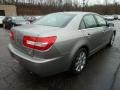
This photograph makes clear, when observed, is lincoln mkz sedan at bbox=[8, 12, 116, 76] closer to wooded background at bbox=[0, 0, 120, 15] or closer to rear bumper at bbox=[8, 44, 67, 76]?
rear bumper at bbox=[8, 44, 67, 76]

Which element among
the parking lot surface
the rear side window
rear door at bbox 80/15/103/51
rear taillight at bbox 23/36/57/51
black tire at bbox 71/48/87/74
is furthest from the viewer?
the rear side window

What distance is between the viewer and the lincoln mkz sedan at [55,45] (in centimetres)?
288

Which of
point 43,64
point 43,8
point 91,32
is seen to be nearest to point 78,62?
point 91,32

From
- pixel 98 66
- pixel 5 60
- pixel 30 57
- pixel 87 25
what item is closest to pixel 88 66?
pixel 98 66

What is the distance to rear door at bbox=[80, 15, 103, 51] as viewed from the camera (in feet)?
12.9

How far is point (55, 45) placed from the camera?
2.92 metres

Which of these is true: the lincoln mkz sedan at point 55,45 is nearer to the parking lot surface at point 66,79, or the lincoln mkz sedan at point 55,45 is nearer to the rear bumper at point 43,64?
the rear bumper at point 43,64

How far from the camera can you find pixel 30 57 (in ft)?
9.87

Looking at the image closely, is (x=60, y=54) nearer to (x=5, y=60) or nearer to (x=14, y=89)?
(x=14, y=89)

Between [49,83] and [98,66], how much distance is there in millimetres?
1707

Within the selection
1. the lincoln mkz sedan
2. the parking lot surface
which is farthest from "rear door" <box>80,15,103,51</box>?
the parking lot surface

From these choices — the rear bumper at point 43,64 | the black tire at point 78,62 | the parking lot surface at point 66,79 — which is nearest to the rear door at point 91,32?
the black tire at point 78,62

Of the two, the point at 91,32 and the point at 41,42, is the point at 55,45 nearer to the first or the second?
the point at 41,42

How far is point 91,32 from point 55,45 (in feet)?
5.17
